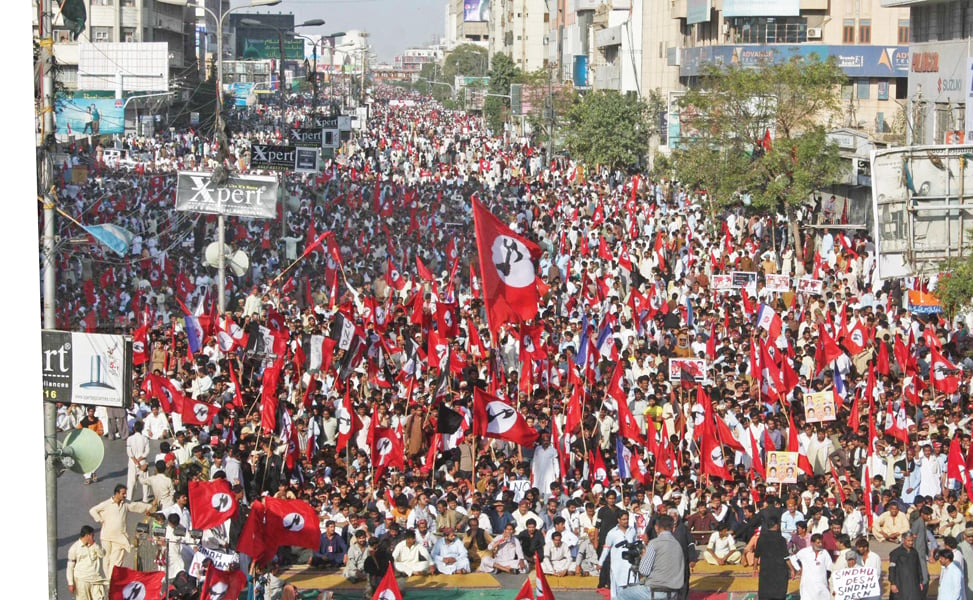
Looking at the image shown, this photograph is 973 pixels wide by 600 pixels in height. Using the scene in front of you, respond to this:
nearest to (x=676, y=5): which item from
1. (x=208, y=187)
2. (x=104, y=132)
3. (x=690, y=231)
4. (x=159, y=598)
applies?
(x=104, y=132)

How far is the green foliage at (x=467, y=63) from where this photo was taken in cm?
14329

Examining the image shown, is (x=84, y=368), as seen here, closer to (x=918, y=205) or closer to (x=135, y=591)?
(x=135, y=591)

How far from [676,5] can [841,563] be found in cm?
4816

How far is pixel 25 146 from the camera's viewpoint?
41.8 ft

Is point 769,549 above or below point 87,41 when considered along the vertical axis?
below

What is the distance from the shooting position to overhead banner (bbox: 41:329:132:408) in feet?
38.1

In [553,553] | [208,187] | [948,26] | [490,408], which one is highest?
[948,26]

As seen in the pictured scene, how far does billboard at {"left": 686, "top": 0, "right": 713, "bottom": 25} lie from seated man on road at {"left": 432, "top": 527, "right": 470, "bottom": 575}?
42303mm

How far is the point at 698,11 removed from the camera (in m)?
54.9

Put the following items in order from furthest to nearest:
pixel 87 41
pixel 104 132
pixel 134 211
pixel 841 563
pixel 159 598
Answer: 1. pixel 87 41
2. pixel 104 132
3. pixel 134 211
4. pixel 841 563
5. pixel 159 598

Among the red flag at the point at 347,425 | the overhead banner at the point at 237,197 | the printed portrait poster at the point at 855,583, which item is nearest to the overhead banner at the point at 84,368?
the red flag at the point at 347,425

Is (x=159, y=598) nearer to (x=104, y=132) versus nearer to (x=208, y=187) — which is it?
(x=208, y=187)

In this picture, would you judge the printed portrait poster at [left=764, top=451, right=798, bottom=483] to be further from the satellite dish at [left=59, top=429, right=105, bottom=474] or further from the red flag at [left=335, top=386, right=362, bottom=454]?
the satellite dish at [left=59, top=429, right=105, bottom=474]

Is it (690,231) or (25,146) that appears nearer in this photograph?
(25,146)
